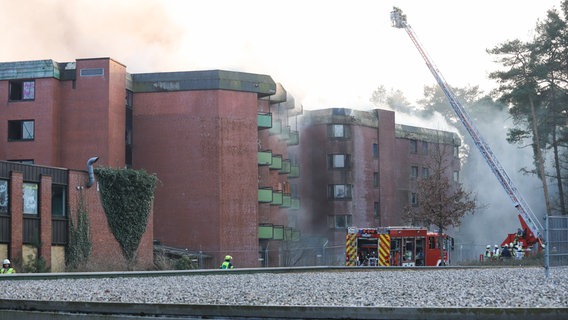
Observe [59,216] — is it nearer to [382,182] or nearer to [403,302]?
[403,302]

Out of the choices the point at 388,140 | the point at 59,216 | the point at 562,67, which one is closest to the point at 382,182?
the point at 388,140

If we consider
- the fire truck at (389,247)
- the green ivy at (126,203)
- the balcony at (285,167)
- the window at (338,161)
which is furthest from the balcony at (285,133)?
the fire truck at (389,247)

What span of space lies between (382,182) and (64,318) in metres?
69.2

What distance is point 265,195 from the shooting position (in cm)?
6438

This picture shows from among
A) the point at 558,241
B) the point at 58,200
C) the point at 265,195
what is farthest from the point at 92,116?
the point at 558,241

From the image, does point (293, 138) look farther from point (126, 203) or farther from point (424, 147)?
point (126, 203)

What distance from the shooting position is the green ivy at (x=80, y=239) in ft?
149

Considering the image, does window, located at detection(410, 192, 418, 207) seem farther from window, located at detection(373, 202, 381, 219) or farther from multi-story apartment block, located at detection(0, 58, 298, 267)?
multi-story apartment block, located at detection(0, 58, 298, 267)

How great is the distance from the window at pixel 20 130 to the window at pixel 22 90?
5.17ft

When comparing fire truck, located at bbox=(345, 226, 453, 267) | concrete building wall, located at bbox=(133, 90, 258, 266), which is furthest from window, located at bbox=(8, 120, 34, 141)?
fire truck, located at bbox=(345, 226, 453, 267)

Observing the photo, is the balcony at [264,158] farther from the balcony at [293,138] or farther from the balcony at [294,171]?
the balcony at [294,171]

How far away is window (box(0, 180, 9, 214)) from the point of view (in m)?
40.7

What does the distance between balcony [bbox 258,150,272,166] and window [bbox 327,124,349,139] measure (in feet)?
47.0

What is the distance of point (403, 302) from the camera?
45.3 feet
